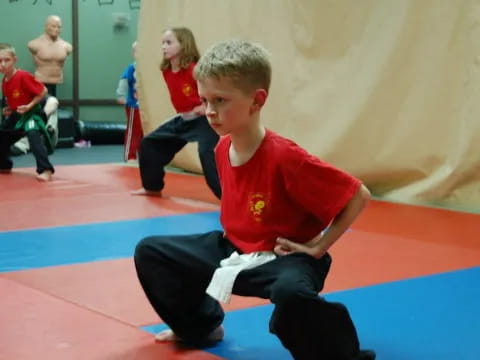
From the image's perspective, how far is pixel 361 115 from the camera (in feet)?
18.8

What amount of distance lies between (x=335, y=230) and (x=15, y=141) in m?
5.29

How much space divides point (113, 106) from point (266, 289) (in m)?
10.1

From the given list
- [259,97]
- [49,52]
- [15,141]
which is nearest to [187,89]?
[15,141]

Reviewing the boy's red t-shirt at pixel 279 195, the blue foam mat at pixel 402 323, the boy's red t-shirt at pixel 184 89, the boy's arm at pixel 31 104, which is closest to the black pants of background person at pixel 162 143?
the boy's red t-shirt at pixel 184 89

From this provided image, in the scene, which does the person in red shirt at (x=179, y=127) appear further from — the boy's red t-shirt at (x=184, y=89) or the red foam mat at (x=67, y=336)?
the red foam mat at (x=67, y=336)

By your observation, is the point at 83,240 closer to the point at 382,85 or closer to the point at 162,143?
the point at 162,143

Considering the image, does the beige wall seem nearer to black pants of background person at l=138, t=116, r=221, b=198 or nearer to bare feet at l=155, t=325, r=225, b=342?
black pants of background person at l=138, t=116, r=221, b=198

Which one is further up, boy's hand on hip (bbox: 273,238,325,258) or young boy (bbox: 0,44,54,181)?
boy's hand on hip (bbox: 273,238,325,258)

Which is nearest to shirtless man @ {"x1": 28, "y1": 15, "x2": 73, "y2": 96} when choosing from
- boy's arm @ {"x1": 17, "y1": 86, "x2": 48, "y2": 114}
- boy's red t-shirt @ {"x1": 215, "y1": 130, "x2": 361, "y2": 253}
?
boy's arm @ {"x1": 17, "y1": 86, "x2": 48, "y2": 114}

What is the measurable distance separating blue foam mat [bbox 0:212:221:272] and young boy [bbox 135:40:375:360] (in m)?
1.32

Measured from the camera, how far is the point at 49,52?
10.4 metres

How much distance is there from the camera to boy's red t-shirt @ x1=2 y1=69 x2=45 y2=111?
6475 millimetres

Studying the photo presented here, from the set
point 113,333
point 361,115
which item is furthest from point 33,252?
point 361,115

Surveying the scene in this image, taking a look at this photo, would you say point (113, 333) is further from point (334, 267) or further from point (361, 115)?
point (361, 115)
